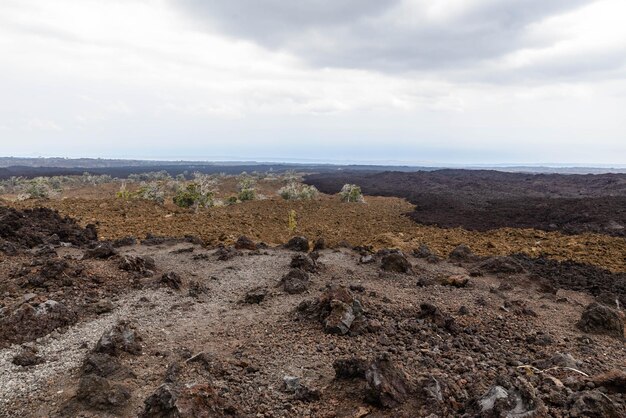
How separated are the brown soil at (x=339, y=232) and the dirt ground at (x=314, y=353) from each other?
14.8 ft

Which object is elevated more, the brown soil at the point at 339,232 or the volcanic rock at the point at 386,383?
the volcanic rock at the point at 386,383

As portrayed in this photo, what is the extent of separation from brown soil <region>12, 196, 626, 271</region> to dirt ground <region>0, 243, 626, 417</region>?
452cm

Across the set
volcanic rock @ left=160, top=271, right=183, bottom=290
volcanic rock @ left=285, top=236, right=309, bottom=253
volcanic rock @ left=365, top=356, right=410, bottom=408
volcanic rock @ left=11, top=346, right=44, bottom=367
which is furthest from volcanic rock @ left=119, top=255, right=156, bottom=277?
volcanic rock @ left=365, top=356, right=410, bottom=408

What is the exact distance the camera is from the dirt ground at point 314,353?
4250 mm

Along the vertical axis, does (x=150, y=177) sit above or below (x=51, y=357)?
below

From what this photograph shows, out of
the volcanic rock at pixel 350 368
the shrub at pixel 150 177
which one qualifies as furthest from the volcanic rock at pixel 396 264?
the shrub at pixel 150 177

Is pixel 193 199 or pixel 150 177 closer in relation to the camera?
pixel 193 199

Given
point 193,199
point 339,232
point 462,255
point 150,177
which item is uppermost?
point 193,199

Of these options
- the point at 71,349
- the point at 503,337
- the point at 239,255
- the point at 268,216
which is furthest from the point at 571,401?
the point at 268,216

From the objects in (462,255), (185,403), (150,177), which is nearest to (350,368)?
(185,403)

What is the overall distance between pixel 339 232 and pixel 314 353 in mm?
11616

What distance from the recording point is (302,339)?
243 inches

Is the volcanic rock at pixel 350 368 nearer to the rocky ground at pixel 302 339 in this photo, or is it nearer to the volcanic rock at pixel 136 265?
the rocky ground at pixel 302 339

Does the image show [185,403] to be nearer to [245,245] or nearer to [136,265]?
[136,265]
